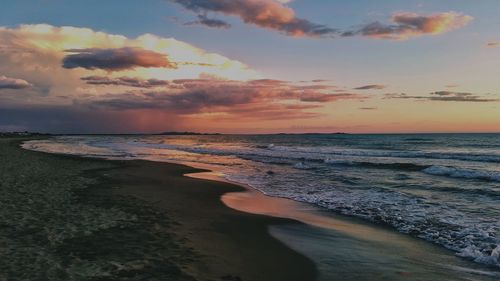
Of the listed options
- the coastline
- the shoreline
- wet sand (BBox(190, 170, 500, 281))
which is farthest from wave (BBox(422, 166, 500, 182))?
the coastline

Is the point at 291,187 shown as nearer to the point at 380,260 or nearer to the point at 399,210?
the point at 399,210

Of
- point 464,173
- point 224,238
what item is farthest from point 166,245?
point 464,173

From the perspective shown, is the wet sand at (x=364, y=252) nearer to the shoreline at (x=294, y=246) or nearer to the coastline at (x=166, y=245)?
the shoreline at (x=294, y=246)

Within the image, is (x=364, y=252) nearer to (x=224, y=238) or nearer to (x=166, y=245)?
(x=224, y=238)

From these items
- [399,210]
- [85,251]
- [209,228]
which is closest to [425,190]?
[399,210]

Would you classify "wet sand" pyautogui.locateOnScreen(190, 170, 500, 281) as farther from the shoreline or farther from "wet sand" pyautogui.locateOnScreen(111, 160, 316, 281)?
"wet sand" pyautogui.locateOnScreen(111, 160, 316, 281)

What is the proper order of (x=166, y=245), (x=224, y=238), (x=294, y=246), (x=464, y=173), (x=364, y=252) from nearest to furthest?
1. (x=166, y=245)
2. (x=364, y=252)
3. (x=294, y=246)
4. (x=224, y=238)
5. (x=464, y=173)

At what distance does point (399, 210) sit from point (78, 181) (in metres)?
14.5

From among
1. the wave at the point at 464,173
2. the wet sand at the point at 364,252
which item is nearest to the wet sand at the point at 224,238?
the wet sand at the point at 364,252

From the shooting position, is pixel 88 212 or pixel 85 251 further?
pixel 88 212

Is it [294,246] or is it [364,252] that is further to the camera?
[294,246]

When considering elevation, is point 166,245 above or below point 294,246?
above

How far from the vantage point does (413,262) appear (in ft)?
28.6

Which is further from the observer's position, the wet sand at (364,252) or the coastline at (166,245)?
the wet sand at (364,252)
